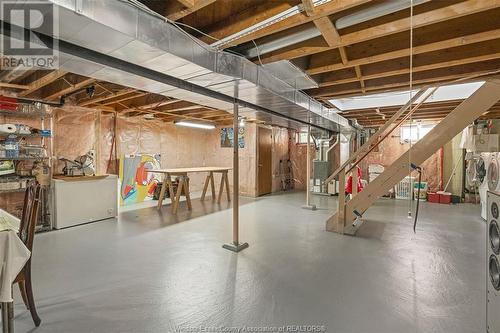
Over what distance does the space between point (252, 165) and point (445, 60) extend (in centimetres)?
528

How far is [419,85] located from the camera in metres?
3.68

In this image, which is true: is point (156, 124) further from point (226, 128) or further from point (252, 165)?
point (252, 165)

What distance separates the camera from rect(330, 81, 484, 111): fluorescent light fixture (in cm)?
422

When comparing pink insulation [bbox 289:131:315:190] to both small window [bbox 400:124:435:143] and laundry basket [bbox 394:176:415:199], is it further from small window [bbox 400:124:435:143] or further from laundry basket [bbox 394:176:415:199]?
small window [bbox 400:124:435:143]

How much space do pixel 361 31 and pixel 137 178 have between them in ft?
19.4

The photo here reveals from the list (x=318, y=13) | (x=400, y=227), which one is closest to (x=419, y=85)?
(x=400, y=227)

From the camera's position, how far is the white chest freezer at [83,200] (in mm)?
4133

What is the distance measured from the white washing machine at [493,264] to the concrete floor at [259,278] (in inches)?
13.5

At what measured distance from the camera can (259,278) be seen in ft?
8.37

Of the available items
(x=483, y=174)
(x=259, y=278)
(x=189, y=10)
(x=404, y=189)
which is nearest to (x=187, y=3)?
(x=189, y=10)

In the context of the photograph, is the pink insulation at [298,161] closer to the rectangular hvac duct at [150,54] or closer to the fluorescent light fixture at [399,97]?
the fluorescent light fixture at [399,97]

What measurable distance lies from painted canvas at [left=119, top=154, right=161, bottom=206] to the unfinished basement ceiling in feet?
15.5

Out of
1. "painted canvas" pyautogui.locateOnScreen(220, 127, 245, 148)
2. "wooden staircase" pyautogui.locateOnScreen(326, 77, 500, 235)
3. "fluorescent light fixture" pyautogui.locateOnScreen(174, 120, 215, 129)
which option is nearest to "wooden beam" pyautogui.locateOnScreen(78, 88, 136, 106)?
"fluorescent light fixture" pyautogui.locateOnScreen(174, 120, 215, 129)

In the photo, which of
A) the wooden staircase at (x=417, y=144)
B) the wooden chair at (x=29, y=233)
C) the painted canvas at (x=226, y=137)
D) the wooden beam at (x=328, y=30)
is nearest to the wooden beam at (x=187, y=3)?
the wooden beam at (x=328, y=30)
